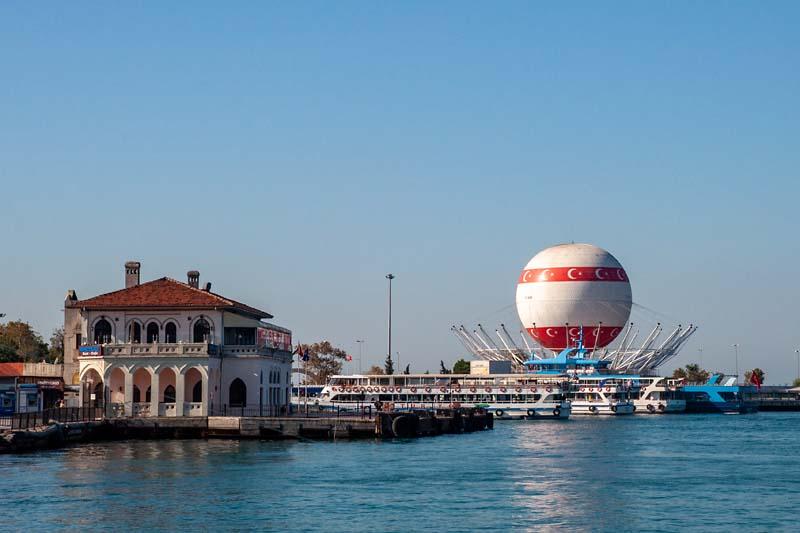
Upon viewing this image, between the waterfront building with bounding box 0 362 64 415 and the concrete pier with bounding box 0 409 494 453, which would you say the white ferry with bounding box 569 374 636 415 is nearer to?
the concrete pier with bounding box 0 409 494 453

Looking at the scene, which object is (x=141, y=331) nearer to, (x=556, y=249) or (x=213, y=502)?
(x=213, y=502)

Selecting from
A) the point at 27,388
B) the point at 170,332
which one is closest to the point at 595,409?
the point at 170,332

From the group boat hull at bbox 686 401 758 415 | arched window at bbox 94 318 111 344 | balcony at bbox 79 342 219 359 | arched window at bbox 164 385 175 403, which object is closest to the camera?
balcony at bbox 79 342 219 359

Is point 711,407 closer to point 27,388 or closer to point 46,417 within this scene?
point 27,388

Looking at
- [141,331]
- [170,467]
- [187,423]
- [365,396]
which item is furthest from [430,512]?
[365,396]

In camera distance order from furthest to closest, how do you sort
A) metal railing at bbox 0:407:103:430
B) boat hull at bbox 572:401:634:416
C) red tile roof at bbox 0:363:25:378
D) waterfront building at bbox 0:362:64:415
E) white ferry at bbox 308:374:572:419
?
boat hull at bbox 572:401:634:416 → white ferry at bbox 308:374:572:419 → red tile roof at bbox 0:363:25:378 → waterfront building at bbox 0:362:64:415 → metal railing at bbox 0:407:103:430

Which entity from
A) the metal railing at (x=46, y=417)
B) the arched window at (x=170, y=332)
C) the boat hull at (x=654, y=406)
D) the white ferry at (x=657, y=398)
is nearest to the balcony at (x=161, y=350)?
the arched window at (x=170, y=332)

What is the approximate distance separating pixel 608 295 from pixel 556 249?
31.2 feet

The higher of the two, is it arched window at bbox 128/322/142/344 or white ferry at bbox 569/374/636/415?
arched window at bbox 128/322/142/344

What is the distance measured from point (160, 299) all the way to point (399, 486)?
3813 centimetres

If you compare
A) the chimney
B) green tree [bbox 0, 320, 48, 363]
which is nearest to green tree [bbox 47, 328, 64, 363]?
green tree [bbox 0, 320, 48, 363]

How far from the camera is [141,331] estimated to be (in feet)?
295

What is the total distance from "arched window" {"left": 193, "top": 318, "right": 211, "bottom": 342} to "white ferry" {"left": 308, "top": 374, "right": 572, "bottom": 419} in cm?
4615

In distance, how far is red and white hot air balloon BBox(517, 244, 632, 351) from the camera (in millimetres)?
168375
